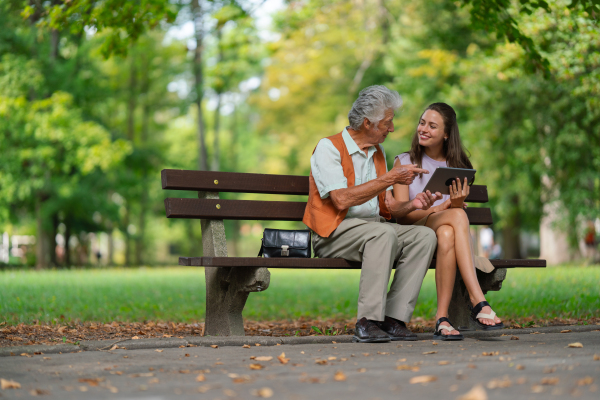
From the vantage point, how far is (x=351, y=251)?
4492 millimetres

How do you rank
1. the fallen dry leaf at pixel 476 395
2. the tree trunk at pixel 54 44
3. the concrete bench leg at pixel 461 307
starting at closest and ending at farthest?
the fallen dry leaf at pixel 476 395, the concrete bench leg at pixel 461 307, the tree trunk at pixel 54 44

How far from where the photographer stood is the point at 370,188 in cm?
437

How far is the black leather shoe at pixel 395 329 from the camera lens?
14.4 ft

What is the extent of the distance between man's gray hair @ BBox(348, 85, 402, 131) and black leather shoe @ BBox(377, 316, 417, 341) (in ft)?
4.45

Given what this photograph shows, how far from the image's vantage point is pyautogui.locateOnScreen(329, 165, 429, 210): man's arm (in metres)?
4.34

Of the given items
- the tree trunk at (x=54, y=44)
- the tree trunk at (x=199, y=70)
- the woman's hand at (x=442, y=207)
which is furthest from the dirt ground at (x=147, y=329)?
the tree trunk at (x=54, y=44)

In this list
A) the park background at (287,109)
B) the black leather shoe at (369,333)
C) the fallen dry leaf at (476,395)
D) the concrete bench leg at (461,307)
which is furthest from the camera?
the park background at (287,109)

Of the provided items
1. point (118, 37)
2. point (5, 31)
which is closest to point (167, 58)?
point (5, 31)

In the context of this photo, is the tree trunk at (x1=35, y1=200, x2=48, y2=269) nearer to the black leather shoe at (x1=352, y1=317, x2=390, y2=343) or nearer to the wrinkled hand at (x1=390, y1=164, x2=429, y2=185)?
the black leather shoe at (x1=352, y1=317, x2=390, y2=343)

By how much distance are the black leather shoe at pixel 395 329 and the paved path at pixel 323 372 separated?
0.76ft

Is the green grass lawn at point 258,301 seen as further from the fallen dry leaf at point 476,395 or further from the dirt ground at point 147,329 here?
the fallen dry leaf at point 476,395

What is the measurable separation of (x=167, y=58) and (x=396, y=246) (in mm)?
26677

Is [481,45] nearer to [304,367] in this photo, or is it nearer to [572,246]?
[572,246]

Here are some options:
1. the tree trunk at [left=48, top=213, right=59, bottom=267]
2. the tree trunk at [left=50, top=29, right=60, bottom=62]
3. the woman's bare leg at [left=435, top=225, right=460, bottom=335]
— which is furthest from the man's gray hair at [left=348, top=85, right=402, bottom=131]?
the tree trunk at [left=48, top=213, right=59, bottom=267]
